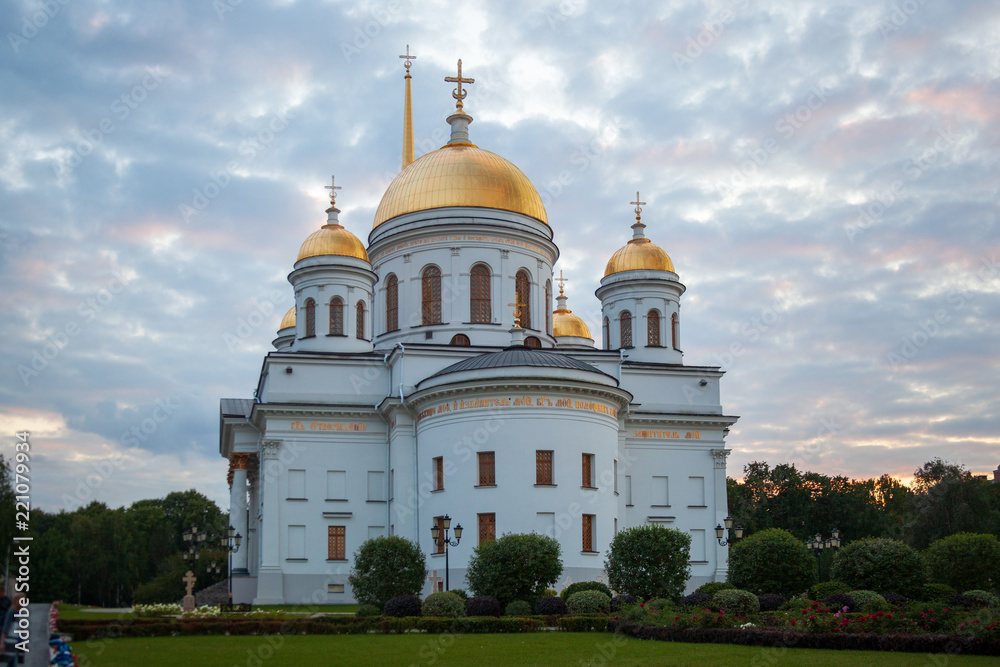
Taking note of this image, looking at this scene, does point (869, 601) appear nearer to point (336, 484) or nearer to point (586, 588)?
point (586, 588)

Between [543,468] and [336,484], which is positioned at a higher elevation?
[543,468]

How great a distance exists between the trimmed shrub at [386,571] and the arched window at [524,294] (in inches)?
537

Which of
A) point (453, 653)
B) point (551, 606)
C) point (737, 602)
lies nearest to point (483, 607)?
point (551, 606)

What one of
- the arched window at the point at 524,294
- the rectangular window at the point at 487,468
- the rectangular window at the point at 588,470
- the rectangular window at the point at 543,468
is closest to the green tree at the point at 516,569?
the rectangular window at the point at 543,468

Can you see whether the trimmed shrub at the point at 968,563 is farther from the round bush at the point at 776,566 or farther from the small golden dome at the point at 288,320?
the small golden dome at the point at 288,320

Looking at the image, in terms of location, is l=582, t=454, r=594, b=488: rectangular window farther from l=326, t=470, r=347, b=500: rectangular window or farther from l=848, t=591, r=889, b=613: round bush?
l=848, t=591, r=889, b=613: round bush

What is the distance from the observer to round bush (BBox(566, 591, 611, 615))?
24172mm

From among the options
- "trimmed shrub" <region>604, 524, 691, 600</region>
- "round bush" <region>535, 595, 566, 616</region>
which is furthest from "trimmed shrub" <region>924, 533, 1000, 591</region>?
"round bush" <region>535, 595, 566, 616</region>

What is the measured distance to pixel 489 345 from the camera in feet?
127

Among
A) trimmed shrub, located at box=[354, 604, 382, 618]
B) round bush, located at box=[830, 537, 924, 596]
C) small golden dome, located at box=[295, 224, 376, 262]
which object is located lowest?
trimmed shrub, located at box=[354, 604, 382, 618]

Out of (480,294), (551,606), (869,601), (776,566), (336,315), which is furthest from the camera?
(480,294)

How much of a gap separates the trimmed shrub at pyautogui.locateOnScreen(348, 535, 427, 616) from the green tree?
6.30ft

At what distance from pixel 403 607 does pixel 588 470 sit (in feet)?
34.2

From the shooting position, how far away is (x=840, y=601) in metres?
23.2
